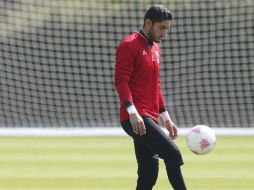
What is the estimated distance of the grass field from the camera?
847cm

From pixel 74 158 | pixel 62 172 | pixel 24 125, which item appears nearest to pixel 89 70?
pixel 24 125

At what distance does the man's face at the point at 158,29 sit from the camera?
6.32m

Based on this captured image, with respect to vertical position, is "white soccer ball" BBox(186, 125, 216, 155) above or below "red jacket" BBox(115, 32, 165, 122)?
below

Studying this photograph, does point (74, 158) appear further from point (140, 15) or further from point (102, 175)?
point (140, 15)

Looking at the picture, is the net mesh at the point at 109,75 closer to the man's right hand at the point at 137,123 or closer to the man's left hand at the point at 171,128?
the man's left hand at the point at 171,128

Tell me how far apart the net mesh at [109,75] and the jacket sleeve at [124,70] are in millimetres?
8860

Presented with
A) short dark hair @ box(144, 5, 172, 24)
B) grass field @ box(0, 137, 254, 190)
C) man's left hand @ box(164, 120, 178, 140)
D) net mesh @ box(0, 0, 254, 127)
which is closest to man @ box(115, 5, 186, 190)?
short dark hair @ box(144, 5, 172, 24)

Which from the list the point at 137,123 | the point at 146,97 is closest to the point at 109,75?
the point at 146,97

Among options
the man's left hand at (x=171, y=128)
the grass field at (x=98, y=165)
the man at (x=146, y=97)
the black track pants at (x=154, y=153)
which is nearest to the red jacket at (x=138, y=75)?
the man at (x=146, y=97)

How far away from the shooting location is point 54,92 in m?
18.0

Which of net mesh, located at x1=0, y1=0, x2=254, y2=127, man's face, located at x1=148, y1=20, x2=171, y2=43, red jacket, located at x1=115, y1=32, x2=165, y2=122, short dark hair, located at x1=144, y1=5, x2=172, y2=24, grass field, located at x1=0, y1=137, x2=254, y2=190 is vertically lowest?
net mesh, located at x1=0, y1=0, x2=254, y2=127

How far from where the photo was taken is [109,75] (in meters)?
19.3

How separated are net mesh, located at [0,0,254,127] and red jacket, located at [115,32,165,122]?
8624 millimetres

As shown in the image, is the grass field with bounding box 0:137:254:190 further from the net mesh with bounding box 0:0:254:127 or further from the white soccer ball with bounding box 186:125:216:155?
the net mesh with bounding box 0:0:254:127
